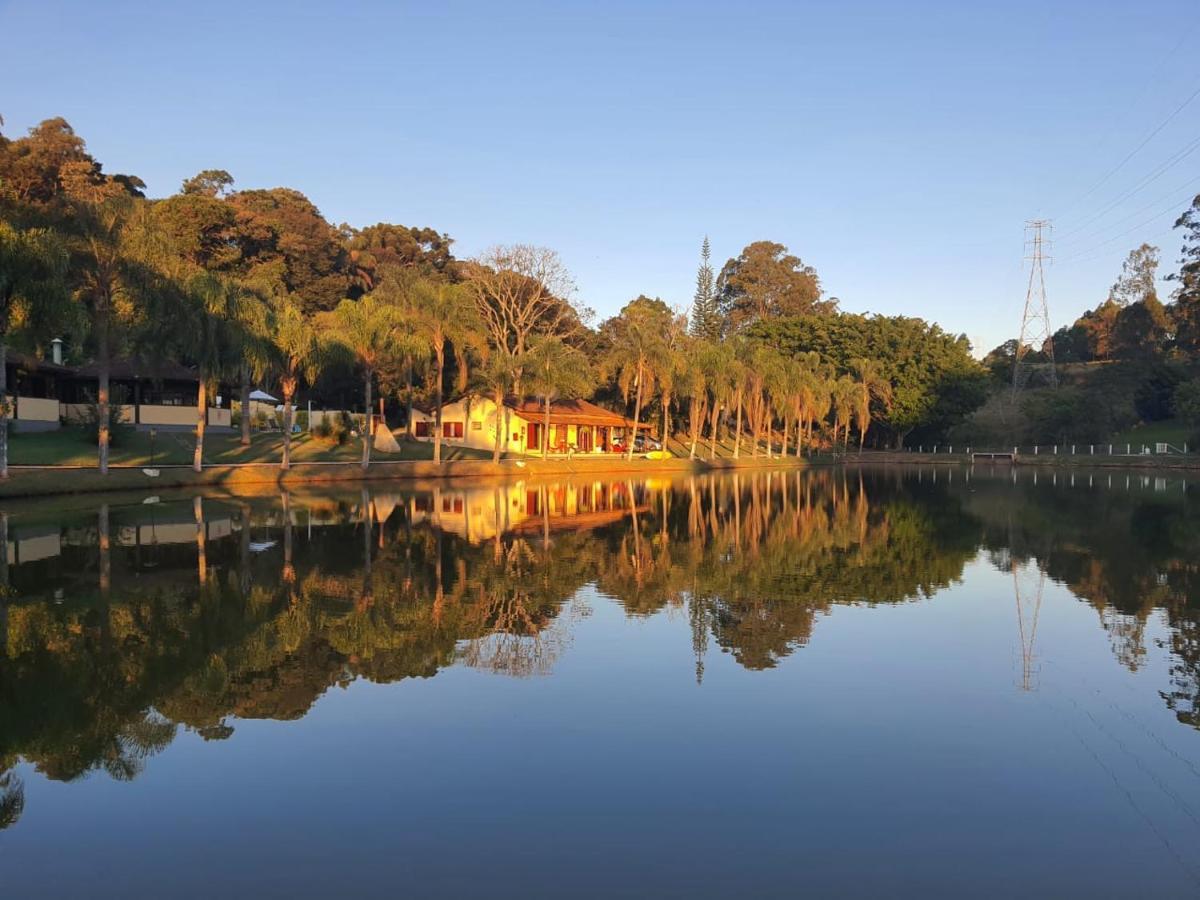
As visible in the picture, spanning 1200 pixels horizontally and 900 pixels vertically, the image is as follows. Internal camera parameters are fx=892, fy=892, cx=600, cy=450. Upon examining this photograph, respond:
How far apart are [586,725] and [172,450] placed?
40.6m

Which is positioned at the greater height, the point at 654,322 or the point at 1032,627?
the point at 654,322

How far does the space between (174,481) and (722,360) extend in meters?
45.4

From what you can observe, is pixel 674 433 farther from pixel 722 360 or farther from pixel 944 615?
pixel 944 615

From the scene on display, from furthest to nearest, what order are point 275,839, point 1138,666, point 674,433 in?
point 674,433 < point 1138,666 < point 275,839

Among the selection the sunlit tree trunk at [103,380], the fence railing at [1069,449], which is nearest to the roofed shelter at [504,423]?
the sunlit tree trunk at [103,380]

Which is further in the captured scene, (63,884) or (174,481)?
(174,481)

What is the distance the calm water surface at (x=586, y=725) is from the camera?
618 centimetres

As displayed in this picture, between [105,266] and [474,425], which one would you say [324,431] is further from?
[105,266]

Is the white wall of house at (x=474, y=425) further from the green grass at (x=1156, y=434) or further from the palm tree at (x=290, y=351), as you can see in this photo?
the green grass at (x=1156, y=434)

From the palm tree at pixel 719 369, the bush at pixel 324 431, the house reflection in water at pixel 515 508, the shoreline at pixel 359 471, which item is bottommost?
the house reflection in water at pixel 515 508

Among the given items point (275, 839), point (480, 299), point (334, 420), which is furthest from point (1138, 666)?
point (480, 299)

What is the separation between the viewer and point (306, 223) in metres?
82.7

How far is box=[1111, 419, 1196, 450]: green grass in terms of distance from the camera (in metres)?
95.4

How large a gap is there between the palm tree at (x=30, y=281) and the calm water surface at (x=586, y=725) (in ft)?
37.0
